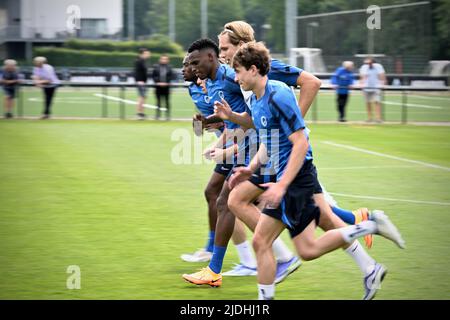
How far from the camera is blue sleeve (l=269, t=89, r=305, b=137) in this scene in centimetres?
595

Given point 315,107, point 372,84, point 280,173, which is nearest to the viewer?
point 280,173

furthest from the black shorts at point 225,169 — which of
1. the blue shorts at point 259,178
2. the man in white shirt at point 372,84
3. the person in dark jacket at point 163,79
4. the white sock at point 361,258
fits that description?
the person in dark jacket at point 163,79

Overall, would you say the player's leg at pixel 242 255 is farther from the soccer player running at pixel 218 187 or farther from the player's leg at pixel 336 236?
the player's leg at pixel 336 236

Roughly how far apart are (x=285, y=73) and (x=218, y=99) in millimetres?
682

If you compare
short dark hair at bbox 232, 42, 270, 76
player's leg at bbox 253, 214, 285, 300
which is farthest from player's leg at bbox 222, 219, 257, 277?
short dark hair at bbox 232, 42, 270, 76

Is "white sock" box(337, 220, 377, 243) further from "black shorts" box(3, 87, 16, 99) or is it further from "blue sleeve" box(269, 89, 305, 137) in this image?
"black shorts" box(3, 87, 16, 99)

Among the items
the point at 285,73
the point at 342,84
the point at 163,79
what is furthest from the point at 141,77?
the point at 285,73

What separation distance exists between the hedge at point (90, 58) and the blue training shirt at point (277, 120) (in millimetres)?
56069

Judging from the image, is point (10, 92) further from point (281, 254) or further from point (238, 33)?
point (238, 33)

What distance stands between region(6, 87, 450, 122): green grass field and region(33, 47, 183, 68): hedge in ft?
59.5

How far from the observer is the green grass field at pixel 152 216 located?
7.19 meters

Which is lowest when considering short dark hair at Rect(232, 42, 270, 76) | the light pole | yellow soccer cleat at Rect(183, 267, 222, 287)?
yellow soccer cleat at Rect(183, 267, 222, 287)

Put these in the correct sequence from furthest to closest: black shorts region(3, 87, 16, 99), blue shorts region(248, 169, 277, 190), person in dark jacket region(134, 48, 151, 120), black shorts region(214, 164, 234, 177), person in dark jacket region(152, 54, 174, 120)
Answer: person in dark jacket region(152, 54, 174, 120), person in dark jacket region(134, 48, 151, 120), black shorts region(3, 87, 16, 99), black shorts region(214, 164, 234, 177), blue shorts region(248, 169, 277, 190)

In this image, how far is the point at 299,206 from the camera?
6.11 m
